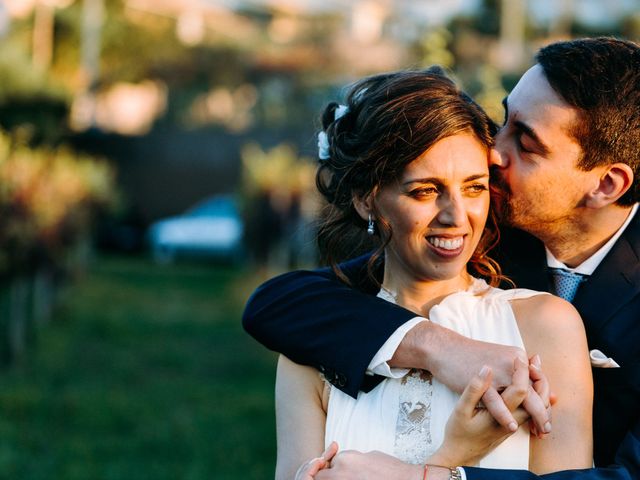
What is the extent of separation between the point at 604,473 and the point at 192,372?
8.59 meters

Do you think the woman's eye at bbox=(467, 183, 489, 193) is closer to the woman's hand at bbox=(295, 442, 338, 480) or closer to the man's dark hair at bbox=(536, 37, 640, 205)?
the man's dark hair at bbox=(536, 37, 640, 205)

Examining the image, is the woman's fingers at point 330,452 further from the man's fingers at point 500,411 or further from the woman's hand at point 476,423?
the man's fingers at point 500,411

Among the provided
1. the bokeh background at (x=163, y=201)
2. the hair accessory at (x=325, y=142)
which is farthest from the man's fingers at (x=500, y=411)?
the bokeh background at (x=163, y=201)

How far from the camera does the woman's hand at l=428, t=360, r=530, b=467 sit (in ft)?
8.26

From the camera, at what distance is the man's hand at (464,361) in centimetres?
252

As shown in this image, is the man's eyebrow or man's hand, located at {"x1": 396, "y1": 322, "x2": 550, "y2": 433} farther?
the man's eyebrow

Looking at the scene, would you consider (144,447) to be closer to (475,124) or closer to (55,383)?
(55,383)

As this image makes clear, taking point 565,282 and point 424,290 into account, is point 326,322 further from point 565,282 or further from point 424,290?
point 565,282

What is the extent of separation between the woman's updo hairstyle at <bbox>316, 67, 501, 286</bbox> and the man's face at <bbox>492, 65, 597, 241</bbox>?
0.08 metres

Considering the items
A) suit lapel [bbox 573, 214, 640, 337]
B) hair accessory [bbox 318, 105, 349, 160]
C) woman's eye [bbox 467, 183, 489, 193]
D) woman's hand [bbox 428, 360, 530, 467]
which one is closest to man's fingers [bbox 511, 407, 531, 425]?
woman's hand [bbox 428, 360, 530, 467]

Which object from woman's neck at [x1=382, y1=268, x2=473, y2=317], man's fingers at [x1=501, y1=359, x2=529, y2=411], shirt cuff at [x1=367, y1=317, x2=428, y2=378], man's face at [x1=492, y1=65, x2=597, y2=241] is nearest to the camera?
man's fingers at [x1=501, y1=359, x2=529, y2=411]

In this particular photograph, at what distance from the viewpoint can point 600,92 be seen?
113 inches

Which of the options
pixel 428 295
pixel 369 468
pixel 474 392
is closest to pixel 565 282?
pixel 428 295

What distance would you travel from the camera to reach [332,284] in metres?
3.06
